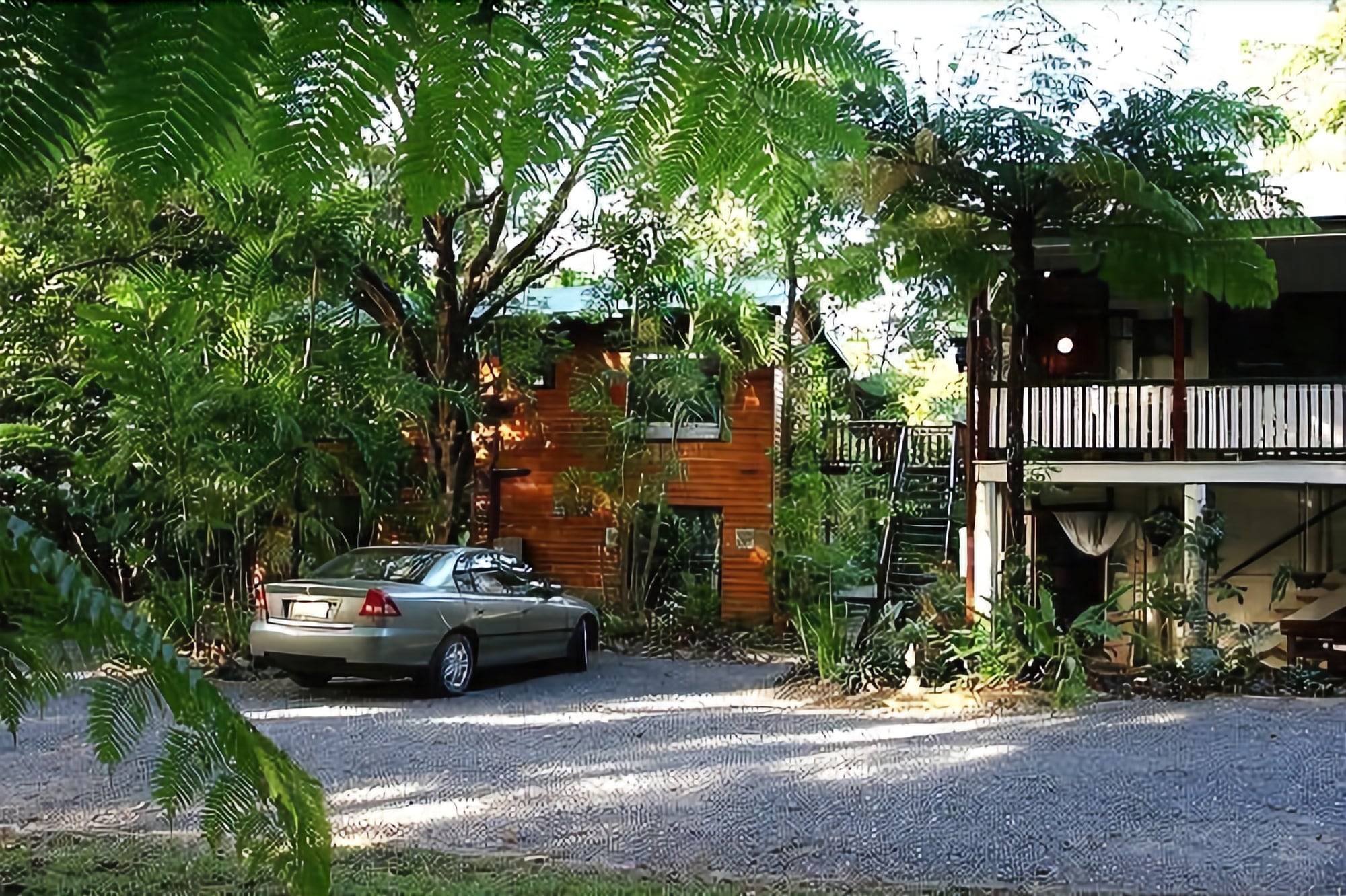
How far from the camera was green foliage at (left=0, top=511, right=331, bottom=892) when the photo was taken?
135 centimetres

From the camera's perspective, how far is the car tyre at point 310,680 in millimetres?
12498

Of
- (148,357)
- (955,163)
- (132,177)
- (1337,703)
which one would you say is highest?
(955,163)

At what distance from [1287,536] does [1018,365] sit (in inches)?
256

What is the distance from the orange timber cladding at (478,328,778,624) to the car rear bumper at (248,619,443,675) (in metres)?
7.57

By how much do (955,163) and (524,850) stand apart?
272 inches

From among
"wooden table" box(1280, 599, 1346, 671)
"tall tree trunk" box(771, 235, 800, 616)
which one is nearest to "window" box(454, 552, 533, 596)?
"tall tree trunk" box(771, 235, 800, 616)

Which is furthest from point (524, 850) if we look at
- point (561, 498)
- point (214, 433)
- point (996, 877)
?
point (561, 498)

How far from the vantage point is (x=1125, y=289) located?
8500 mm

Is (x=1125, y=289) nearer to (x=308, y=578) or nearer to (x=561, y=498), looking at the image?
(x=308, y=578)

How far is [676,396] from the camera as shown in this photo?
58.6 feet

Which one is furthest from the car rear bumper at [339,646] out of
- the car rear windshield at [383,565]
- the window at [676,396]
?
the window at [676,396]

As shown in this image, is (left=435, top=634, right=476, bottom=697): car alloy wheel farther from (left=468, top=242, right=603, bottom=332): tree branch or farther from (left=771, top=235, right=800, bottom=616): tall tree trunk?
(left=771, top=235, right=800, bottom=616): tall tree trunk

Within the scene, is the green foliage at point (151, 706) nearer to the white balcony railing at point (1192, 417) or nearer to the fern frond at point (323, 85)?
the fern frond at point (323, 85)

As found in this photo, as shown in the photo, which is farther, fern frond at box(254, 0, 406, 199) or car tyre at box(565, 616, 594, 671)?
car tyre at box(565, 616, 594, 671)
